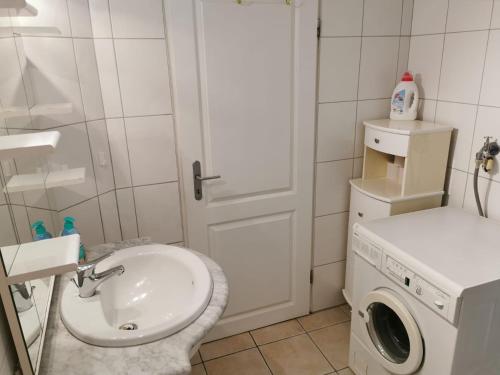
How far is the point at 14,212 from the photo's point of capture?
103cm

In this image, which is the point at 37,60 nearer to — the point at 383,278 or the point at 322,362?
the point at 383,278

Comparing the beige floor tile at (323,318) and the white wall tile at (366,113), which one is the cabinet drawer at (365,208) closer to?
the white wall tile at (366,113)

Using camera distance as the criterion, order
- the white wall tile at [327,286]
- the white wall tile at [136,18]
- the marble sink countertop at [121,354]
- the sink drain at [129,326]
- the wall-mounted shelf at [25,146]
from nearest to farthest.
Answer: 1. the wall-mounted shelf at [25,146]
2. the marble sink countertop at [121,354]
3. the sink drain at [129,326]
4. the white wall tile at [136,18]
5. the white wall tile at [327,286]

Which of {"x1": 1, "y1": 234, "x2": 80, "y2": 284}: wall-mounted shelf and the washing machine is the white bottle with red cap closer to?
the washing machine

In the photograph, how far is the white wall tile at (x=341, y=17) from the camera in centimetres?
194

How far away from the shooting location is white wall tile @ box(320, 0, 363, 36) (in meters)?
1.94

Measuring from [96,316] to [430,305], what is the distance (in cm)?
111

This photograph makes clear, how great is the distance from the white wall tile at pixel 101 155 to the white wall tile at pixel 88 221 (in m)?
0.08

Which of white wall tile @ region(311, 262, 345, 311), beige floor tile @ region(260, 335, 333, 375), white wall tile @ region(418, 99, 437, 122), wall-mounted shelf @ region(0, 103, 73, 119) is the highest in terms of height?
wall-mounted shelf @ region(0, 103, 73, 119)

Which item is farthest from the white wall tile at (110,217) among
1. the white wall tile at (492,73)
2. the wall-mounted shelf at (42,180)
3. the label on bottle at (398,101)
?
the white wall tile at (492,73)

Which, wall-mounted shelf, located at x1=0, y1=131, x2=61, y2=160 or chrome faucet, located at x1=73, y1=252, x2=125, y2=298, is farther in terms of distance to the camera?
chrome faucet, located at x1=73, y1=252, x2=125, y2=298

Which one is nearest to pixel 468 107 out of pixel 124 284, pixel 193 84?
pixel 193 84

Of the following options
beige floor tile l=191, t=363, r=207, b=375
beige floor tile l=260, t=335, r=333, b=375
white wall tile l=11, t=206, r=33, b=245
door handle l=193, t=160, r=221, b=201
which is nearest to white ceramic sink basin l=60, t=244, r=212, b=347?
white wall tile l=11, t=206, r=33, b=245

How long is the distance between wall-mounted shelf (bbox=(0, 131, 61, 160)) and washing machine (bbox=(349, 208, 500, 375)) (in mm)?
1261
